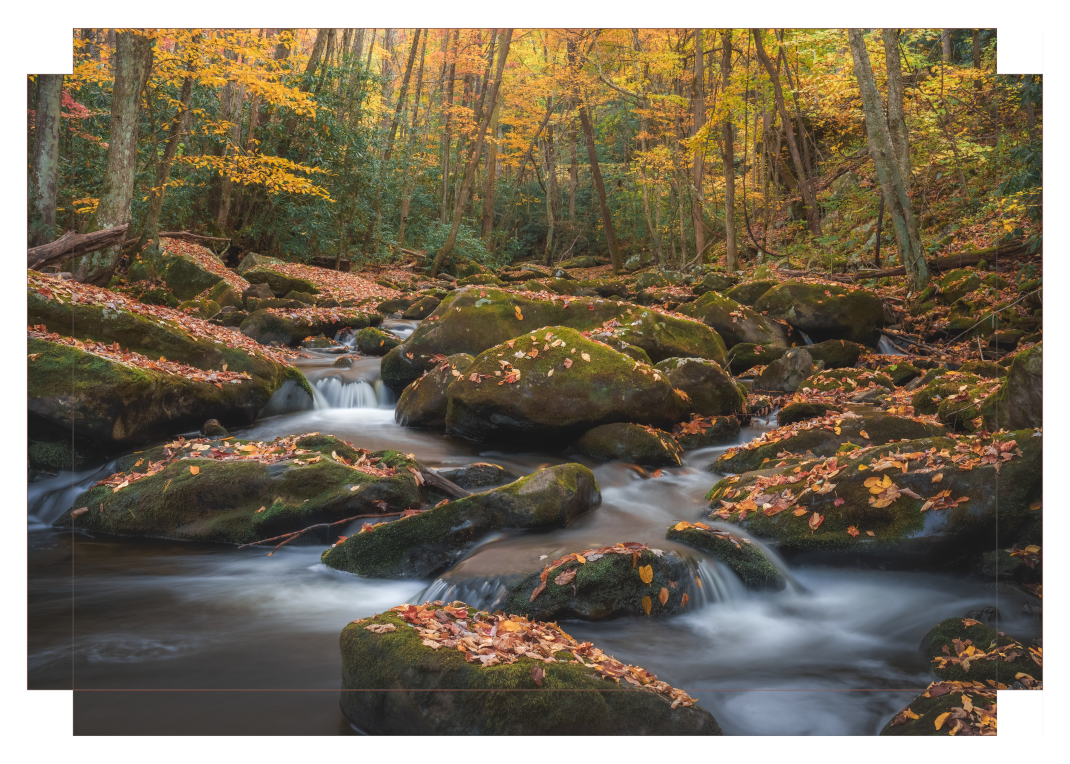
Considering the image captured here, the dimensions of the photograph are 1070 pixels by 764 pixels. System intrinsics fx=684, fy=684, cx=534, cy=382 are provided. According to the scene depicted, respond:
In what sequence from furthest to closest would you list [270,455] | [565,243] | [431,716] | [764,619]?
[565,243] < [270,455] < [764,619] < [431,716]

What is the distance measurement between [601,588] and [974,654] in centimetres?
173

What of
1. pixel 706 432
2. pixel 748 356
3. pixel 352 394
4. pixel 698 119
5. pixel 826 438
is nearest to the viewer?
pixel 826 438

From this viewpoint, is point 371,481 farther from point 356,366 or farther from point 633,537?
point 356,366

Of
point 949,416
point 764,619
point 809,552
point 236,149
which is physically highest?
point 236,149

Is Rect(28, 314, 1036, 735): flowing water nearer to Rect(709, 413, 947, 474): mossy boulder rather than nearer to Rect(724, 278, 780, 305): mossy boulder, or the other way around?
Rect(709, 413, 947, 474): mossy boulder

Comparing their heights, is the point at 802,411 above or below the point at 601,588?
above

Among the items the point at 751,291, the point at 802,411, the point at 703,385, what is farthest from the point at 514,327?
the point at 751,291

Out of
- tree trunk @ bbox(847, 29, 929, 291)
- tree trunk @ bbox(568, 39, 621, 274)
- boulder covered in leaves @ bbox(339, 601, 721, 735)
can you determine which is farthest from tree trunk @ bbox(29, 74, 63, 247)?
tree trunk @ bbox(568, 39, 621, 274)

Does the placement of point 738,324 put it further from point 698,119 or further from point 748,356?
point 698,119

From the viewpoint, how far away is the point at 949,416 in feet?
20.6

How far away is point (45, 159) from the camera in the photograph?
4.30 m

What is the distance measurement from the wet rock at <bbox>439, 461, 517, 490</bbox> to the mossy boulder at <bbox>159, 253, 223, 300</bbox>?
8.14 m
